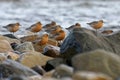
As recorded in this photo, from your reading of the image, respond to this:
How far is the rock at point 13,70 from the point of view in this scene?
26.8 ft

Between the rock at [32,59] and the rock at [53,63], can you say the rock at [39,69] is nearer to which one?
the rock at [53,63]

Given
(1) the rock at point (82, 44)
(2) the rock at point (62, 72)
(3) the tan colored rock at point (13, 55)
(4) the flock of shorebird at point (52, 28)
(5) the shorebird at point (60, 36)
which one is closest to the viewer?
(2) the rock at point (62, 72)

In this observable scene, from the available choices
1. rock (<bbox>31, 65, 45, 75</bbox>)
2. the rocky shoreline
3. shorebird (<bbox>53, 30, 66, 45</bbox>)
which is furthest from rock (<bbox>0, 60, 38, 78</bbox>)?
shorebird (<bbox>53, 30, 66, 45</bbox>)

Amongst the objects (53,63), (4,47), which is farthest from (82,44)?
(4,47)

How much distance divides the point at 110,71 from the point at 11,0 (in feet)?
99.5

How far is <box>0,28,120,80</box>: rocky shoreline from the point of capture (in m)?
7.33

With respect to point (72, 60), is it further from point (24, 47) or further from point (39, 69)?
point (24, 47)

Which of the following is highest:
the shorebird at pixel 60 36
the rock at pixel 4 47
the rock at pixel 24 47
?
the rock at pixel 4 47

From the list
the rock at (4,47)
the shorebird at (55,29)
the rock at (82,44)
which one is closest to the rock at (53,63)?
the rock at (82,44)

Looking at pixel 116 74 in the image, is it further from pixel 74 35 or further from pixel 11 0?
pixel 11 0

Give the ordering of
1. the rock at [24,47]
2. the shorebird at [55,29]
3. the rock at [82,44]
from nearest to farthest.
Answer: the rock at [82,44] < the rock at [24,47] < the shorebird at [55,29]

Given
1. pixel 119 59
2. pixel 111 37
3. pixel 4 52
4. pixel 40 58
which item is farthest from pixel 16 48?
pixel 119 59

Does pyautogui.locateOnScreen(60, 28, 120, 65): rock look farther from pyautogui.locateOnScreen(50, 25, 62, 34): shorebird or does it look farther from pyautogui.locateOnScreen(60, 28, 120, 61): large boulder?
pyautogui.locateOnScreen(50, 25, 62, 34): shorebird

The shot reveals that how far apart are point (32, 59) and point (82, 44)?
3.79ft
